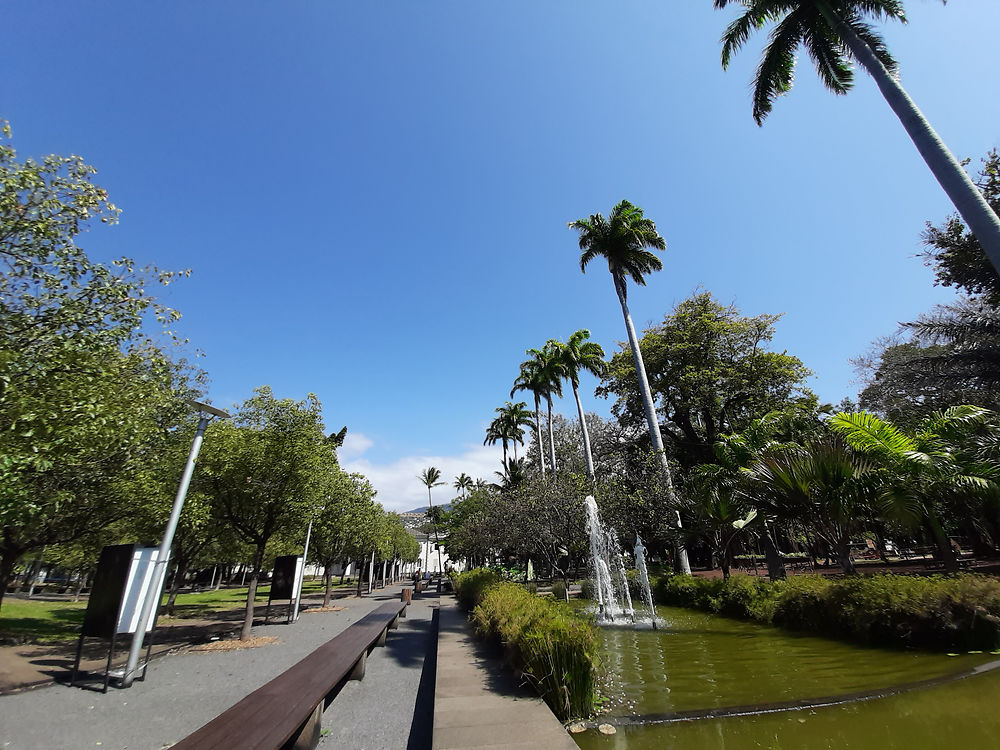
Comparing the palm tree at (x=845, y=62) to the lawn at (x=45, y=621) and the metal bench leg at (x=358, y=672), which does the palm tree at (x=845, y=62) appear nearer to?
the metal bench leg at (x=358, y=672)

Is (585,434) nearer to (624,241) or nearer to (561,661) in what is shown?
(624,241)

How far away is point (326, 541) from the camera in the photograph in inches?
1029

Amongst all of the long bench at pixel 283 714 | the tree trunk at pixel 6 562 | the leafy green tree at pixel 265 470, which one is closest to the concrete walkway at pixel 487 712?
the long bench at pixel 283 714

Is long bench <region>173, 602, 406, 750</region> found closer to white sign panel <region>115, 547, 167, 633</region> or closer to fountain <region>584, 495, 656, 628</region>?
white sign panel <region>115, 547, 167, 633</region>

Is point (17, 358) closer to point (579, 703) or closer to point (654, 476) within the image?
point (579, 703)

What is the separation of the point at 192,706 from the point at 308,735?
3485 millimetres

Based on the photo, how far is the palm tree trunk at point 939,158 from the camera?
969 centimetres

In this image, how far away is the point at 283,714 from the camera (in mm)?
4812

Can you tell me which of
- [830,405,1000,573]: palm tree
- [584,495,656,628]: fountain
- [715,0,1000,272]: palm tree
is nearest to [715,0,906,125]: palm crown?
[715,0,1000,272]: palm tree

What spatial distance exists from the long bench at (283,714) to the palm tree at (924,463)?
532 inches

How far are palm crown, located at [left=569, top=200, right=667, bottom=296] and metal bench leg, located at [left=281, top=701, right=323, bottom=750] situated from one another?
92.7ft

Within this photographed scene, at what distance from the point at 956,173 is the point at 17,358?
722 inches

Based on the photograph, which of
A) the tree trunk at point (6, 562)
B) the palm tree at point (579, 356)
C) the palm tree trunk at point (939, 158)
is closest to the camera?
the palm tree trunk at point (939, 158)

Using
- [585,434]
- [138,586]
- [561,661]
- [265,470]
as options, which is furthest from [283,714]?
[585,434]
